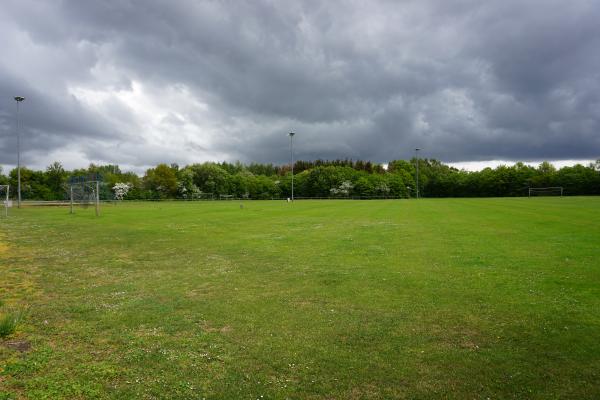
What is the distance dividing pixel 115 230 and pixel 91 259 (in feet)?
41.5

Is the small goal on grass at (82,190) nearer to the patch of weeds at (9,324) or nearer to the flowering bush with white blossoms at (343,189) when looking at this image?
the patch of weeds at (9,324)

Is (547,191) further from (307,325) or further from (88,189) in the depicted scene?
(307,325)

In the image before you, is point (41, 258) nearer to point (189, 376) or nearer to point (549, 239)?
point (189, 376)

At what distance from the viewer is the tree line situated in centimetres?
12088

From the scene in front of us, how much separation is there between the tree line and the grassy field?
107631mm

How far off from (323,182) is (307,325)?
137574 mm

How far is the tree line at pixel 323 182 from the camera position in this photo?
397 ft

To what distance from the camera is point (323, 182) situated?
145500 mm

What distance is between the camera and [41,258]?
56.7ft

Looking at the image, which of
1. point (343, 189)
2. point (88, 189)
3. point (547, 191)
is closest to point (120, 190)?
point (88, 189)

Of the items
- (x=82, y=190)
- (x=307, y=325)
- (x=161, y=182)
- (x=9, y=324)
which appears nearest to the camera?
(x=9, y=324)

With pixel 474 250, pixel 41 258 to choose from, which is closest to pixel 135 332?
pixel 41 258

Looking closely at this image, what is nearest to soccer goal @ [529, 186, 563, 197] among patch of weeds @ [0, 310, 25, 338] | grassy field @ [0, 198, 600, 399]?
grassy field @ [0, 198, 600, 399]

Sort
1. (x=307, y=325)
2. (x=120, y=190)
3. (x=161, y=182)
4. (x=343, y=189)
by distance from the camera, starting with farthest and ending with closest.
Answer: (x=343, y=189) → (x=161, y=182) → (x=120, y=190) → (x=307, y=325)
